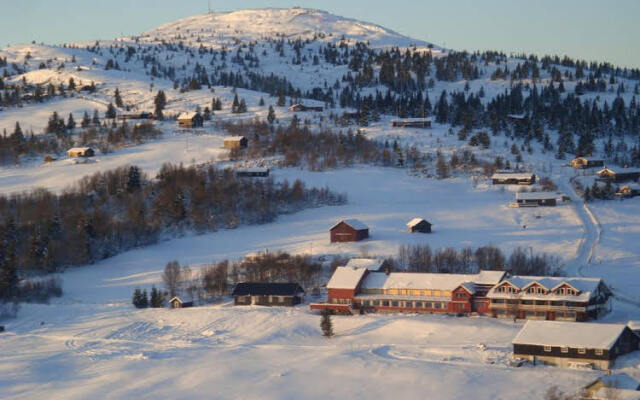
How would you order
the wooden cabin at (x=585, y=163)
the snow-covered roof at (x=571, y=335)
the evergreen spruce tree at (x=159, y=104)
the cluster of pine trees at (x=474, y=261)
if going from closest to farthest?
1. the snow-covered roof at (x=571, y=335)
2. the cluster of pine trees at (x=474, y=261)
3. the wooden cabin at (x=585, y=163)
4. the evergreen spruce tree at (x=159, y=104)

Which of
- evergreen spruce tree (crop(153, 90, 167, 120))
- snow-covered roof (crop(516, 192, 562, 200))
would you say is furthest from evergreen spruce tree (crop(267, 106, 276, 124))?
snow-covered roof (crop(516, 192, 562, 200))

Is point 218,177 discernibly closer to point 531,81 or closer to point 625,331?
point 625,331

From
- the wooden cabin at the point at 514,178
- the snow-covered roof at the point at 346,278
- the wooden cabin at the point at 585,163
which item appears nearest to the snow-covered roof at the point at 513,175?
the wooden cabin at the point at 514,178

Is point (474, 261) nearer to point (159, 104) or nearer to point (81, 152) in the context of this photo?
point (81, 152)

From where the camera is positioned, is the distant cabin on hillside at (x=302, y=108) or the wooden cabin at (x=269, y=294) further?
the distant cabin on hillside at (x=302, y=108)

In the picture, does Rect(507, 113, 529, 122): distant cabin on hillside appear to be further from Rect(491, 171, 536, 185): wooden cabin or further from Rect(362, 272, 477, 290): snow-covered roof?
Rect(362, 272, 477, 290): snow-covered roof

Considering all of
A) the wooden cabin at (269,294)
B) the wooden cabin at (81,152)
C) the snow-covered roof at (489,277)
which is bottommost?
the wooden cabin at (269,294)

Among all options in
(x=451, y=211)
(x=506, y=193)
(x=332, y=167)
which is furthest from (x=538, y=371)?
(x=332, y=167)

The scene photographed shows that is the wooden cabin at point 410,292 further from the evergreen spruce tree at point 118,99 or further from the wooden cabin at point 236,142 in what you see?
the evergreen spruce tree at point 118,99
